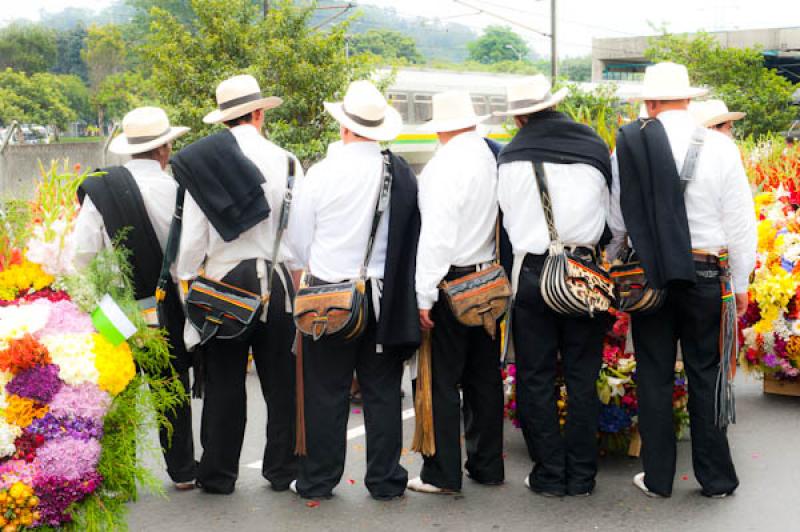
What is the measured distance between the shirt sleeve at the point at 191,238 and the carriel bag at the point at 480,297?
1254mm

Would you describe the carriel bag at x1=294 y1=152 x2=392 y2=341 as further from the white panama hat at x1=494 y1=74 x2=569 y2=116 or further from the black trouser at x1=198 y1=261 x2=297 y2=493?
the white panama hat at x1=494 y1=74 x2=569 y2=116

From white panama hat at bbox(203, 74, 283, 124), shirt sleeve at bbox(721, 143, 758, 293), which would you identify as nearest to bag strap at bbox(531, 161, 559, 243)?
shirt sleeve at bbox(721, 143, 758, 293)

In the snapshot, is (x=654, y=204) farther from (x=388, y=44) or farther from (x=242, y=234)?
(x=388, y=44)

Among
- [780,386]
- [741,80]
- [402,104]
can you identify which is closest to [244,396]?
[780,386]

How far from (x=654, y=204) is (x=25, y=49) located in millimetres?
77243

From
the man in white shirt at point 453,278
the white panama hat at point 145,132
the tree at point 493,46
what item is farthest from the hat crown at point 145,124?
the tree at point 493,46

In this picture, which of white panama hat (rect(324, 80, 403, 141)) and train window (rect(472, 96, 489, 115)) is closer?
white panama hat (rect(324, 80, 403, 141))

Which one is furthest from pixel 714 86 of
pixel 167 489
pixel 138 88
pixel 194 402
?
pixel 138 88

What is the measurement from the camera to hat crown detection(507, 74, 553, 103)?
16.4 feet

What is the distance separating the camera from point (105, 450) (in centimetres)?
382

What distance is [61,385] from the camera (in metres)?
3.71

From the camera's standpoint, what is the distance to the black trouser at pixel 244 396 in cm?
511

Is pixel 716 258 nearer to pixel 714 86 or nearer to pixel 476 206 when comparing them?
pixel 476 206

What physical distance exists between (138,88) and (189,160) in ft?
143
